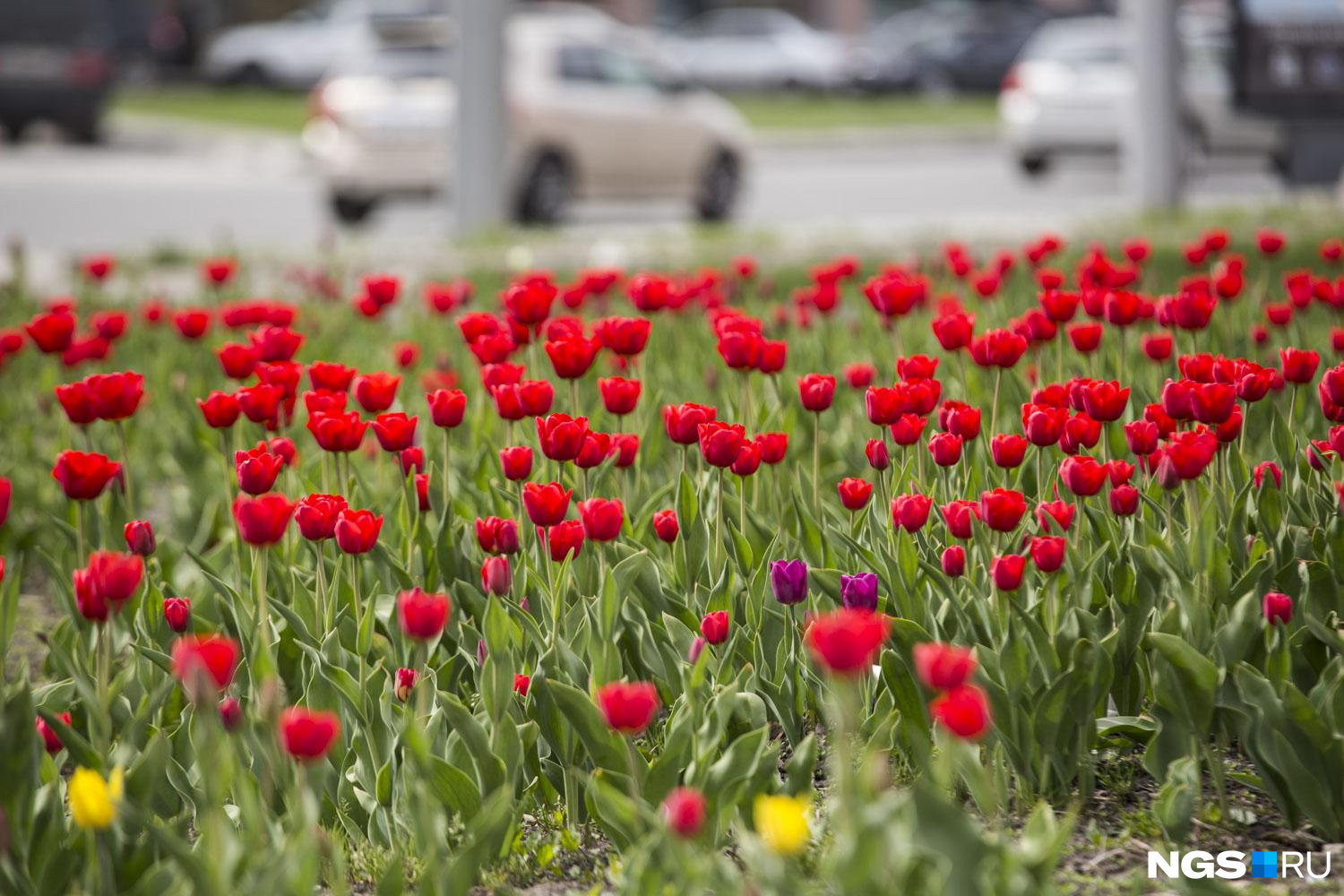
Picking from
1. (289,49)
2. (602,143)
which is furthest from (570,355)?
(289,49)

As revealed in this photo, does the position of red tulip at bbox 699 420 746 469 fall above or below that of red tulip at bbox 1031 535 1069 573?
above

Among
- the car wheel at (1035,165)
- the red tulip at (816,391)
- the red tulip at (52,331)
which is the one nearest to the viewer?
the red tulip at (816,391)

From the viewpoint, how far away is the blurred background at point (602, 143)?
9766 mm

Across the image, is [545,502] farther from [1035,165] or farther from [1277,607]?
[1035,165]

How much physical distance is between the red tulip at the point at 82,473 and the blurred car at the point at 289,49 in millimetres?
28660

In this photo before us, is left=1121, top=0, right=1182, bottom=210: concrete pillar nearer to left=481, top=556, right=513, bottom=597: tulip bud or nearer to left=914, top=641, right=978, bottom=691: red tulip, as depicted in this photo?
left=481, top=556, right=513, bottom=597: tulip bud

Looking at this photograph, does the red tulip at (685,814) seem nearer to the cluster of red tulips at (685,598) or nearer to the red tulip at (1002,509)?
the cluster of red tulips at (685,598)

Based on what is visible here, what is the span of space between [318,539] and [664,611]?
23.1 inches

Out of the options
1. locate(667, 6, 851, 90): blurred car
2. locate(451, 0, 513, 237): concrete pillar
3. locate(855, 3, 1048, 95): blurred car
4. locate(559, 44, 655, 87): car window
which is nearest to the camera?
locate(451, 0, 513, 237): concrete pillar

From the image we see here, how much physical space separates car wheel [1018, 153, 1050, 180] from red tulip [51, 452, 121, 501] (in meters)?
16.1

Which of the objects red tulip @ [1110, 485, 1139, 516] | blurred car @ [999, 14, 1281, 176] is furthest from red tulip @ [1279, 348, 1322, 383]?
blurred car @ [999, 14, 1281, 176]

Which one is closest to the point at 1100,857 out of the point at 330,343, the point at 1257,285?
the point at 1257,285

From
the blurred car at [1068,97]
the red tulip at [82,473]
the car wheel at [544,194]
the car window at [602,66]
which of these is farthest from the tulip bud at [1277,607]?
the blurred car at [1068,97]

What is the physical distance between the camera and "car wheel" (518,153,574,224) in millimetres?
12867
